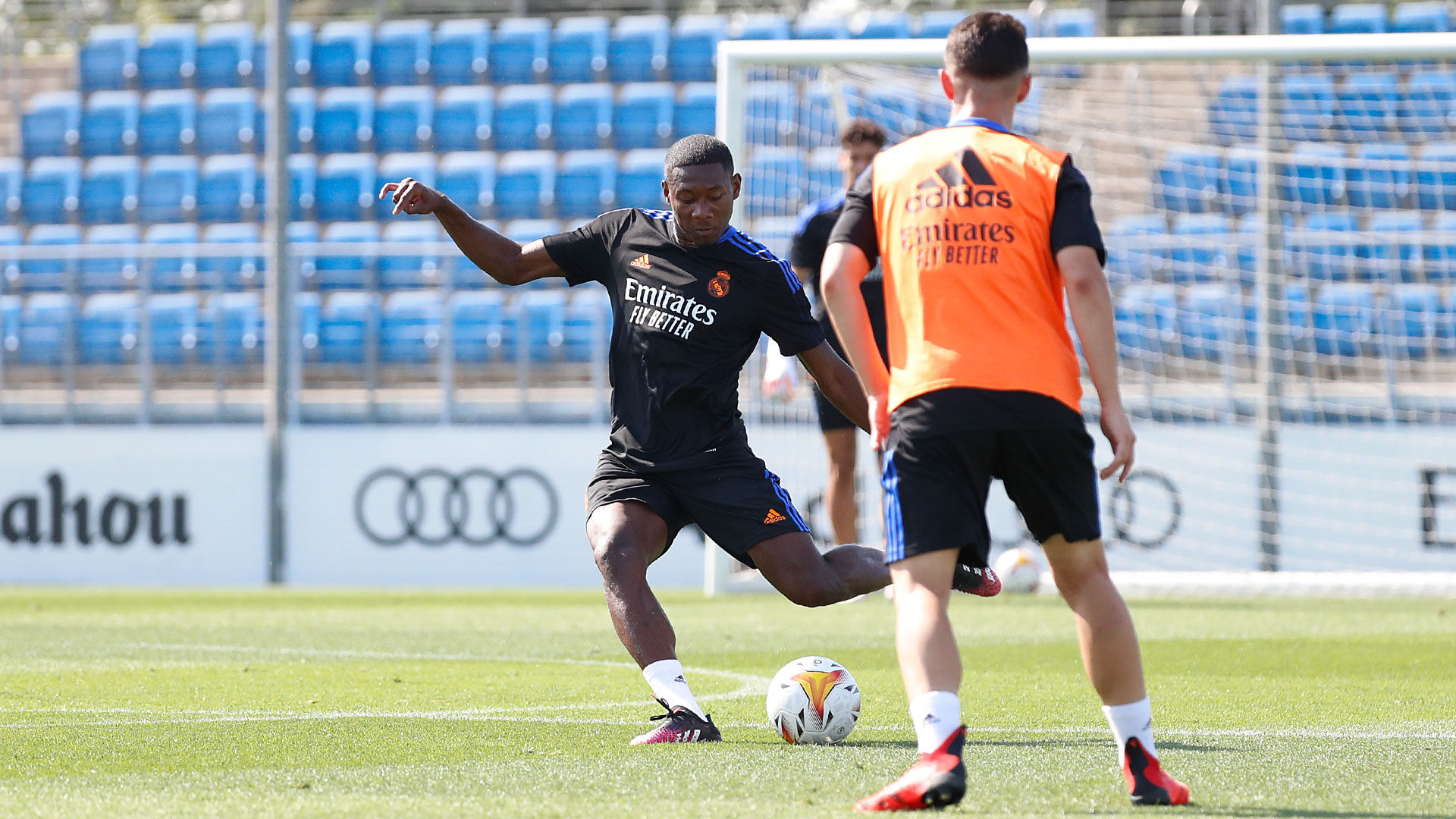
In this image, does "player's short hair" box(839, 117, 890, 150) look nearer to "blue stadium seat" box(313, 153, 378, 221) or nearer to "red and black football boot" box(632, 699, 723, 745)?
"red and black football boot" box(632, 699, 723, 745)

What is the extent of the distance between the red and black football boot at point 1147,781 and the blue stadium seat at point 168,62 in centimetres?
1651

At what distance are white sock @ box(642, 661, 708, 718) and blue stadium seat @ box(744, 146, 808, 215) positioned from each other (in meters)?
6.98

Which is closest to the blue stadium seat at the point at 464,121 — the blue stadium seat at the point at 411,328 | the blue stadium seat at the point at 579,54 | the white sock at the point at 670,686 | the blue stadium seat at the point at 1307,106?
the blue stadium seat at the point at 579,54

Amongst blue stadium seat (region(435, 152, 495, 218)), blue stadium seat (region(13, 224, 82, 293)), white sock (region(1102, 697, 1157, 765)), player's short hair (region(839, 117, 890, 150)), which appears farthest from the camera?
blue stadium seat (region(435, 152, 495, 218))

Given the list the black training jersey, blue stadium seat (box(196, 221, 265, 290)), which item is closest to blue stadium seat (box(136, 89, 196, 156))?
blue stadium seat (box(196, 221, 265, 290))

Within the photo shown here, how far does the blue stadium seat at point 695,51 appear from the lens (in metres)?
17.1

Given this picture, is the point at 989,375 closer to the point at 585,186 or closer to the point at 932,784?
Result: the point at 932,784

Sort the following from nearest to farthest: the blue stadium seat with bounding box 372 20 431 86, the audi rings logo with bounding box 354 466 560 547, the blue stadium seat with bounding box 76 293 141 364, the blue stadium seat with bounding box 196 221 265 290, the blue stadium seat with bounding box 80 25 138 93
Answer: the audi rings logo with bounding box 354 466 560 547
the blue stadium seat with bounding box 76 293 141 364
the blue stadium seat with bounding box 196 221 265 290
the blue stadium seat with bounding box 372 20 431 86
the blue stadium seat with bounding box 80 25 138 93

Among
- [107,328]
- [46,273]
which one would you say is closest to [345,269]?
[107,328]

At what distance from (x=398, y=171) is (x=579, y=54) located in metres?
2.32

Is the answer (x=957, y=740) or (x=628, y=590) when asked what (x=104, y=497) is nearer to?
(x=628, y=590)

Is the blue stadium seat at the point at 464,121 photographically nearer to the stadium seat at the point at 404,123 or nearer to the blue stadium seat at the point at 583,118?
the stadium seat at the point at 404,123

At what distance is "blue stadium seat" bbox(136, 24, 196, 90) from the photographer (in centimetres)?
1792

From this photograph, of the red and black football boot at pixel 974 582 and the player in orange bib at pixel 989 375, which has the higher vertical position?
the player in orange bib at pixel 989 375
